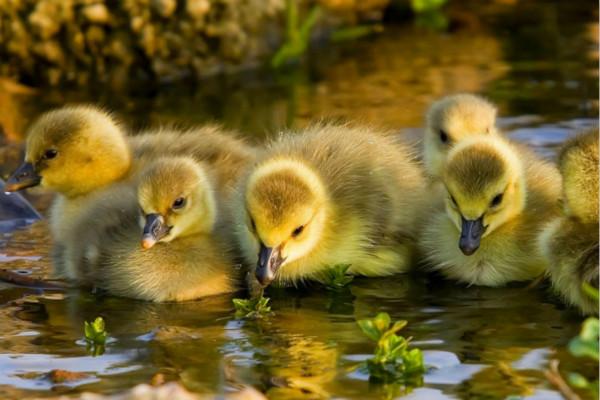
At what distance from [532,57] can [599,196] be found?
17.5 feet

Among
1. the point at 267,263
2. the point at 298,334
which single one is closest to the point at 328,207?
the point at 267,263

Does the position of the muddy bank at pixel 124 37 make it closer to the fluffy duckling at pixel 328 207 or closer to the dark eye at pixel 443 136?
the dark eye at pixel 443 136

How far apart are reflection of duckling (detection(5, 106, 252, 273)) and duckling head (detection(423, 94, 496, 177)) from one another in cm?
81

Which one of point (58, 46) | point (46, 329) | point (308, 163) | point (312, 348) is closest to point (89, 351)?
point (46, 329)

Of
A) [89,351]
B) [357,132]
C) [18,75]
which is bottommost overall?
[89,351]

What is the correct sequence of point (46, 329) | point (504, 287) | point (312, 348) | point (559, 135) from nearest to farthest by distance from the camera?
1. point (312, 348)
2. point (46, 329)
3. point (504, 287)
4. point (559, 135)

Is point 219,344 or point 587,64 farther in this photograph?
point 587,64

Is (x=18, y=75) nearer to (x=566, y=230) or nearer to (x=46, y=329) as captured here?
(x=46, y=329)

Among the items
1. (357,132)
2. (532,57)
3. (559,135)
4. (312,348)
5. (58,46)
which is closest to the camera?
(312,348)

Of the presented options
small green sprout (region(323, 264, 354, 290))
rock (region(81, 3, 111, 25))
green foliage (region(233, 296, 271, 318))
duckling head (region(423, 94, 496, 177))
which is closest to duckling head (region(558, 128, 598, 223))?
small green sprout (region(323, 264, 354, 290))

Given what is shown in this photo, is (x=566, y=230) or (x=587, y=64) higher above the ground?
(x=587, y=64)

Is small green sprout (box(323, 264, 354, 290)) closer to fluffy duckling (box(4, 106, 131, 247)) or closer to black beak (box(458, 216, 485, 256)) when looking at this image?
black beak (box(458, 216, 485, 256))

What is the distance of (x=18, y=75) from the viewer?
9234 mm

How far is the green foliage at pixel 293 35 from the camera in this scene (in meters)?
9.60
